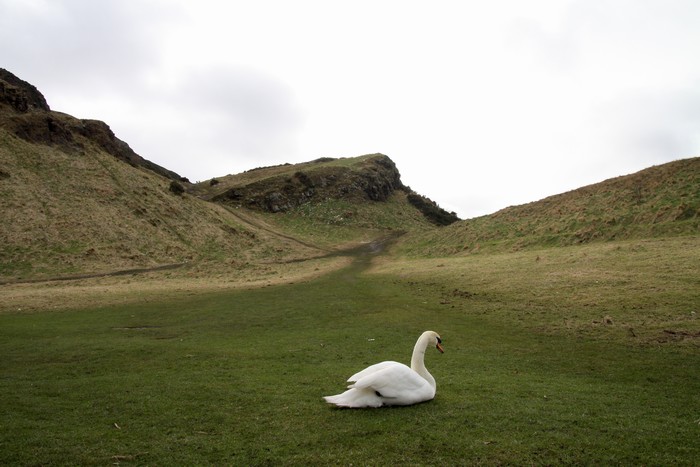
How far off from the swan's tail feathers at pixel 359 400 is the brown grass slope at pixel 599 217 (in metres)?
33.4

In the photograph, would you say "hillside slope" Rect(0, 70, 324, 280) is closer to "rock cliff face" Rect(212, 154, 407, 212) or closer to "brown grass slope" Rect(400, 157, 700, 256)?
"rock cliff face" Rect(212, 154, 407, 212)

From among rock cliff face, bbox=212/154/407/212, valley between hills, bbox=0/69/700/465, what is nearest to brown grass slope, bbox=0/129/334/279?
valley between hills, bbox=0/69/700/465

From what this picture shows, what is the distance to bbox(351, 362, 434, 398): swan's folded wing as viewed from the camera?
353 inches

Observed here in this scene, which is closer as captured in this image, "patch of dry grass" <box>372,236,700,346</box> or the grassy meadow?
the grassy meadow

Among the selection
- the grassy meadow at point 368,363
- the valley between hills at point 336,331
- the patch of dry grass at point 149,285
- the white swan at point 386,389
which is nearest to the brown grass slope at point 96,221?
the valley between hills at point 336,331

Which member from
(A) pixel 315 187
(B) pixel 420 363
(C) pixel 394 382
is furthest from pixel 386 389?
(A) pixel 315 187

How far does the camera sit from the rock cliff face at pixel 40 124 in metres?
63.8

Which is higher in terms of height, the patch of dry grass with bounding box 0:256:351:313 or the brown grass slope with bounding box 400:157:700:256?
the brown grass slope with bounding box 400:157:700:256

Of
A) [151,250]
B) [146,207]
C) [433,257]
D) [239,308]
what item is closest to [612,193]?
[433,257]

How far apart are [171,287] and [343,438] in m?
31.5

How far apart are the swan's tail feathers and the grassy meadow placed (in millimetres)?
187

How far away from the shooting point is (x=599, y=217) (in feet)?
135

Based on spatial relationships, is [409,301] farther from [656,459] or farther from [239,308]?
[656,459]

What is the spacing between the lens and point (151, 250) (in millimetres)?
51469
